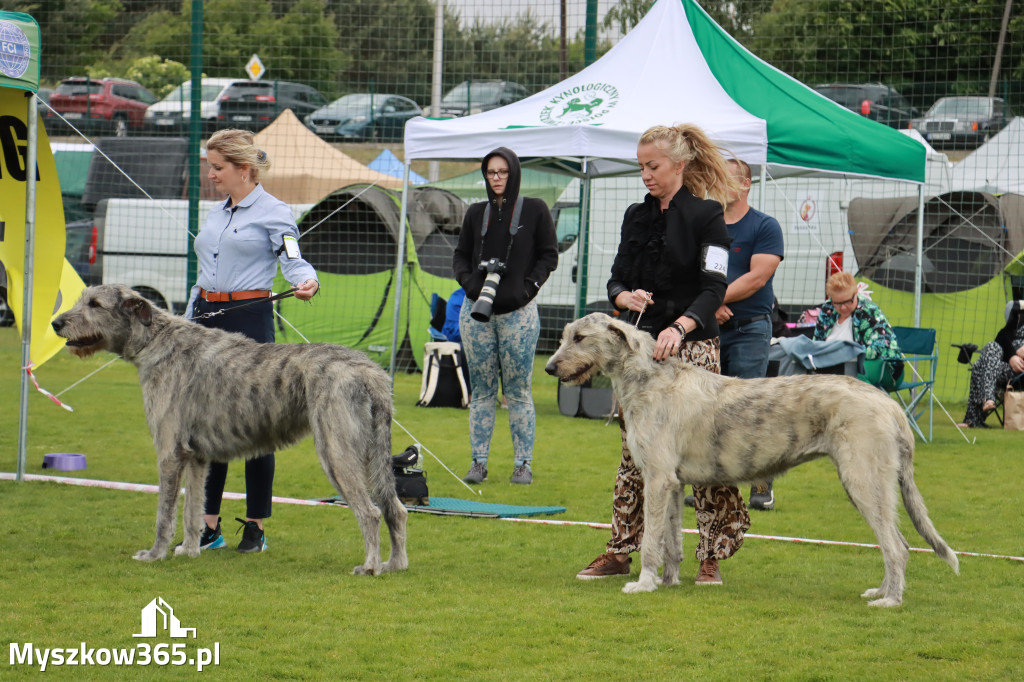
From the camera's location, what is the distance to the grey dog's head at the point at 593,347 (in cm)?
491

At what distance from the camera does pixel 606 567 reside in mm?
5312

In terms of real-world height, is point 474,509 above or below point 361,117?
below

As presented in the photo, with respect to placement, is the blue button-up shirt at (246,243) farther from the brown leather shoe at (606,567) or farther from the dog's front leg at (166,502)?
the brown leather shoe at (606,567)

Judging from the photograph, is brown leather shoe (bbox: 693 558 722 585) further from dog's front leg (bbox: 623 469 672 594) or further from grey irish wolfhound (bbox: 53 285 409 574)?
grey irish wolfhound (bbox: 53 285 409 574)

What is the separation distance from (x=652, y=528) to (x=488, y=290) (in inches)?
112

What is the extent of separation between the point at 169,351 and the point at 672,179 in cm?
257

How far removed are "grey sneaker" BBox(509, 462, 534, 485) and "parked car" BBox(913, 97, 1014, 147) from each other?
13950mm

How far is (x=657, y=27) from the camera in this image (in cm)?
1045

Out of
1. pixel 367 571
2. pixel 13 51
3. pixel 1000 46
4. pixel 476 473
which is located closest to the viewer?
pixel 367 571

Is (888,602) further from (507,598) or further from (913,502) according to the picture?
(507,598)

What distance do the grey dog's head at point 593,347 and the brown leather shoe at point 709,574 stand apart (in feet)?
3.35

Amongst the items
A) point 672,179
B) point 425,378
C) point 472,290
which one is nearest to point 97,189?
point 425,378

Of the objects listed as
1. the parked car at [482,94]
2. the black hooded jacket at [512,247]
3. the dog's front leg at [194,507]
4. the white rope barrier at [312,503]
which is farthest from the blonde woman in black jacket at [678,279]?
the parked car at [482,94]

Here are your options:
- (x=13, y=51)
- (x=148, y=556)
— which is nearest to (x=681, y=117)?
(x=13, y=51)
